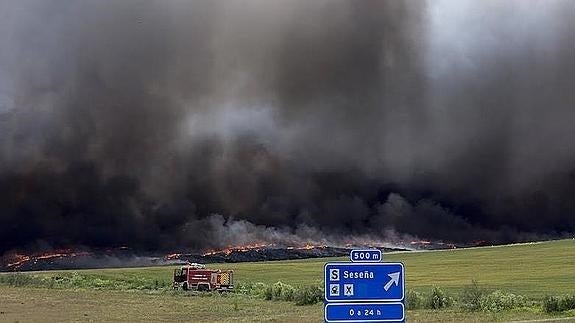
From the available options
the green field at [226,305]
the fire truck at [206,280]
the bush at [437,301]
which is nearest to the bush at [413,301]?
the bush at [437,301]

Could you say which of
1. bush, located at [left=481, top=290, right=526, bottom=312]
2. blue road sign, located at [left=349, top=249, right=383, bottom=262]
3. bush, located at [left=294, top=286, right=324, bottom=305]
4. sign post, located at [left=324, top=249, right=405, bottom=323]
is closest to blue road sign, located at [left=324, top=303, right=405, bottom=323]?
sign post, located at [left=324, top=249, right=405, bottom=323]

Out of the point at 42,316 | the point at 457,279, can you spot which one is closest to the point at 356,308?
the point at 42,316

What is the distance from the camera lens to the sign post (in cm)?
1407

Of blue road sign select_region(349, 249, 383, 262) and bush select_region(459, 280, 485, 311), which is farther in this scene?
bush select_region(459, 280, 485, 311)

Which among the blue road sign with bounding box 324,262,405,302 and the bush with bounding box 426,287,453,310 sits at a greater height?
the blue road sign with bounding box 324,262,405,302

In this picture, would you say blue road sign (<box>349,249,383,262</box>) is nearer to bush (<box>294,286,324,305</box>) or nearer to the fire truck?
bush (<box>294,286,324,305</box>)

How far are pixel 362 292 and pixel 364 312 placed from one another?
39 centimetres

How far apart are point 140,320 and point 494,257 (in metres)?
152

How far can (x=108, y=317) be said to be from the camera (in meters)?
63.3

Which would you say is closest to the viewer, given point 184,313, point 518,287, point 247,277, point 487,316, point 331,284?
point 331,284

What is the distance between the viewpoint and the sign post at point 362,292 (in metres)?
14.1

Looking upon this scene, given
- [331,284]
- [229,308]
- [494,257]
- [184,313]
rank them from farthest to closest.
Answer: [494,257] → [229,308] → [184,313] → [331,284]

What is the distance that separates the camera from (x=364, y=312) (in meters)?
14.1

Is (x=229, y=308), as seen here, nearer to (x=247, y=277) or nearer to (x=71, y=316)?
(x=71, y=316)
